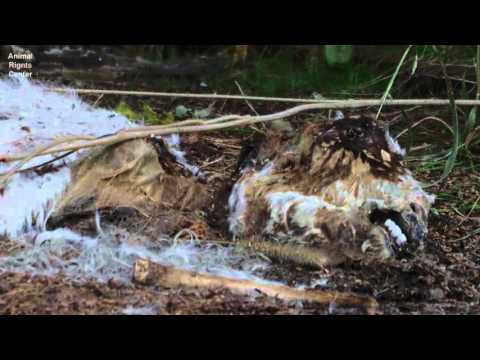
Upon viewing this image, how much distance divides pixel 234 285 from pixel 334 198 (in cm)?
31

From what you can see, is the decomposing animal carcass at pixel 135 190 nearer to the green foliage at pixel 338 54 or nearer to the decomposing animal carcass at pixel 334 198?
the decomposing animal carcass at pixel 334 198

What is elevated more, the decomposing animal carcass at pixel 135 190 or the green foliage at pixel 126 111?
the green foliage at pixel 126 111

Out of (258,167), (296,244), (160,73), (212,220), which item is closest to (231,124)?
(258,167)

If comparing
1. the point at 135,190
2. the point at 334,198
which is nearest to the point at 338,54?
the point at 334,198

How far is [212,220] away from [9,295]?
0.49 m

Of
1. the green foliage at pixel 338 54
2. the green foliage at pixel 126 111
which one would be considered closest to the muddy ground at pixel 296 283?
the green foliage at pixel 126 111

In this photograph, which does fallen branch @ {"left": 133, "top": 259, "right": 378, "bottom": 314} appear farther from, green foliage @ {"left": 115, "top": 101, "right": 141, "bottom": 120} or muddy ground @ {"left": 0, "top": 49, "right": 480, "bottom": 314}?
green foliage @ {"left": 115, "top": 101, "right": 141, "bottom": 120}

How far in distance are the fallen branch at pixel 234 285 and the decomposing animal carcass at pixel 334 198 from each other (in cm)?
9

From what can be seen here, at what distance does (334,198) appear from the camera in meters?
1.68

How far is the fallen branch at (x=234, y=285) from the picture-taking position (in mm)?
1566

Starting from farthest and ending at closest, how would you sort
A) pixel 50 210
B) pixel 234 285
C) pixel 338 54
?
pixel 338 54 < pixel 50 210 < pixel 234 285

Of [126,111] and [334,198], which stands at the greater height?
[126,111]

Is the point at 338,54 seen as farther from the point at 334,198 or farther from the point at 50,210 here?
the point at 50,210

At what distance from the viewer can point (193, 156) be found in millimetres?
1933
